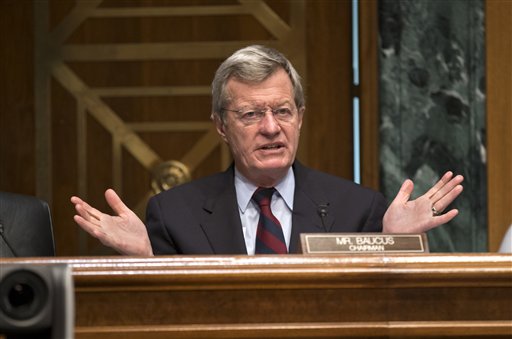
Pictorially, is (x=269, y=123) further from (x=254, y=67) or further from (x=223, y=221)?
(x=223, y=221)

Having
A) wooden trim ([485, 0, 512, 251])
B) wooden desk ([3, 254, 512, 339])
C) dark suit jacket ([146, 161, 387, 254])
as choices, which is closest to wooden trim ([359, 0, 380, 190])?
wooden trim ([485, 0, 512, 251])

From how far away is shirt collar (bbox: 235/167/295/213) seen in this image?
10.8 feet

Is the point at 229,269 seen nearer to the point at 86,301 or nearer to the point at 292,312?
the point at 292,312

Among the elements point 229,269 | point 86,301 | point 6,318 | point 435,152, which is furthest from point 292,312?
point 435,152

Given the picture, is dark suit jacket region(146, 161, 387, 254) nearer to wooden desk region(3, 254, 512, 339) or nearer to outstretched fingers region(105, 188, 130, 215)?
outstretched fingers region(105, 188, 130, 215)

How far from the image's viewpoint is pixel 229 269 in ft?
7.36

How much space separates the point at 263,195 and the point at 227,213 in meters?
0.12

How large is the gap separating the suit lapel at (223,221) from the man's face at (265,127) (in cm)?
9

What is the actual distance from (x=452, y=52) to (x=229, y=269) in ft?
8.90

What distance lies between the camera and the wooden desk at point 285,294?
2.24 meters

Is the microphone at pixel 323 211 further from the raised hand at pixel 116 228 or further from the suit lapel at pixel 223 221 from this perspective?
the raised hand at pixel 116 228

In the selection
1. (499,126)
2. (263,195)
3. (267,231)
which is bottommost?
(267,231)

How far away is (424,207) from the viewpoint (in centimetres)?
304

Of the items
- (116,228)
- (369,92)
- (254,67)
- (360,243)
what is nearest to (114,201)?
(116,228)
